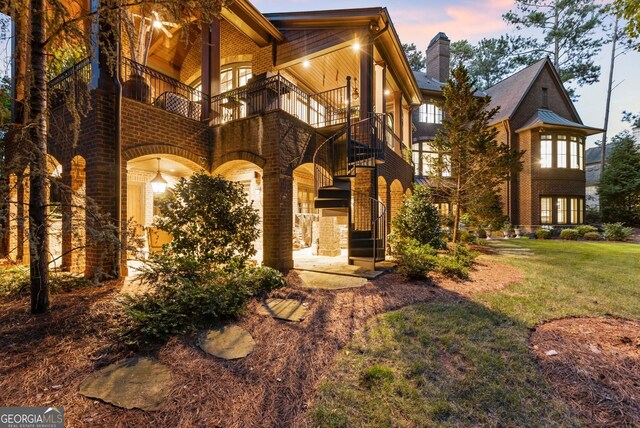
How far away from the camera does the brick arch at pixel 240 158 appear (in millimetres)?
6008

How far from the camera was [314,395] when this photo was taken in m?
2.09

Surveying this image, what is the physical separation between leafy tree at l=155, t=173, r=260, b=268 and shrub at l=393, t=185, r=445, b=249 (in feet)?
15.6

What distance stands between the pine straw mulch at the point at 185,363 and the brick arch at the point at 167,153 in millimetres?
2736

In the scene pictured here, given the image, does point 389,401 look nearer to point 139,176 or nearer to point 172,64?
point 139,176

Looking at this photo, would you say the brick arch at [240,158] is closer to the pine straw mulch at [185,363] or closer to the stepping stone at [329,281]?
the stepping stone at [329,281]

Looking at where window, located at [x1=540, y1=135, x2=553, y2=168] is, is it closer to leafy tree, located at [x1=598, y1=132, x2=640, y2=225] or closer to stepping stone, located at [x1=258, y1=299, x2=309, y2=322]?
leafy tree, located at [x1=598, y1=132, x2=640, y2=225]

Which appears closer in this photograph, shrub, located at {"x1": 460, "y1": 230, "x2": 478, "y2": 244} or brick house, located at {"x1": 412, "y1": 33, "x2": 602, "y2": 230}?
shrub, located at {"x1": 460, "y1": 230, "x2": 478, "y2": 244}

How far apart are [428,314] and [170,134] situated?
620cm

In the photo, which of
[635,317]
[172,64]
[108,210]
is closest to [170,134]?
[108,210]

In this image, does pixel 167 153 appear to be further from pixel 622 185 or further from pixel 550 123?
pixel 622 185

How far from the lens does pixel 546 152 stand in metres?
15.9

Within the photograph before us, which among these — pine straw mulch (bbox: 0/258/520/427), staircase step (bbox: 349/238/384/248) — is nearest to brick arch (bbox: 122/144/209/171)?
pine straw mulch (bbox: 0/258/520/427)

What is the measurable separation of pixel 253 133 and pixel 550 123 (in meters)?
17.4

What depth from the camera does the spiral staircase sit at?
6.02 meters
